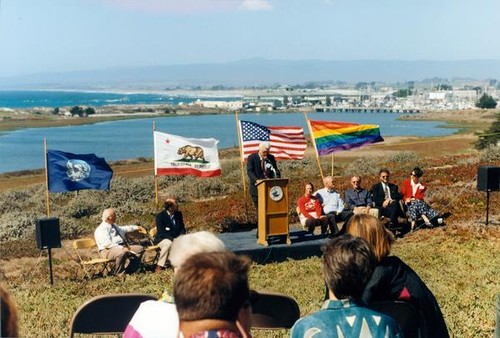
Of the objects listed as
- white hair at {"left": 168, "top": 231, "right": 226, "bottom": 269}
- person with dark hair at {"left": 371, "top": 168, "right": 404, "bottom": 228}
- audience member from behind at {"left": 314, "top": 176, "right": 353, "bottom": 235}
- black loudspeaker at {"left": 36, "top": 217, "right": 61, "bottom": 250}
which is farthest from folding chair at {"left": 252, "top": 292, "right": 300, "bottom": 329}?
person with dark hair at {"left": 371, "top": 168, "right": 404, "bottom": 228}

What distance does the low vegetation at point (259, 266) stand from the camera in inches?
245

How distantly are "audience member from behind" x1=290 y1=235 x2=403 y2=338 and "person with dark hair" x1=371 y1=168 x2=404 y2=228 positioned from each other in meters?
7.62

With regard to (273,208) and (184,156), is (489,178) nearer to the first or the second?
(273,208)

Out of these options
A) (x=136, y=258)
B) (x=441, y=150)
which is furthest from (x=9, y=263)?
(x=441, y=150)

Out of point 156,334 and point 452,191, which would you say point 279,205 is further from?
point 156,334

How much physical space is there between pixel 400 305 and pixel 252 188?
642 centimetres

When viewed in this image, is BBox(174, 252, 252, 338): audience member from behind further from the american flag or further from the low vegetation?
the american flag

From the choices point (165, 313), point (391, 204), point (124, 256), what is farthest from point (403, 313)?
point (391, 204)

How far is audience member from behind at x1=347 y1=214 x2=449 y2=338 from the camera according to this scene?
3521mm

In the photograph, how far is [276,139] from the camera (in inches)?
461

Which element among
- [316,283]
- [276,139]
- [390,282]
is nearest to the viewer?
[390,282]

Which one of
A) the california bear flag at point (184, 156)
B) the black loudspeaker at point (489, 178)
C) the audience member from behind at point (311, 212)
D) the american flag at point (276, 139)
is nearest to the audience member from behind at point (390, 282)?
the audience member from behind at point (311, 212)

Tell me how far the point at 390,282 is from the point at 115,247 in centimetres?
551

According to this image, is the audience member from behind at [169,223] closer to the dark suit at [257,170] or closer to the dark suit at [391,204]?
the dark suit at [257,170]
